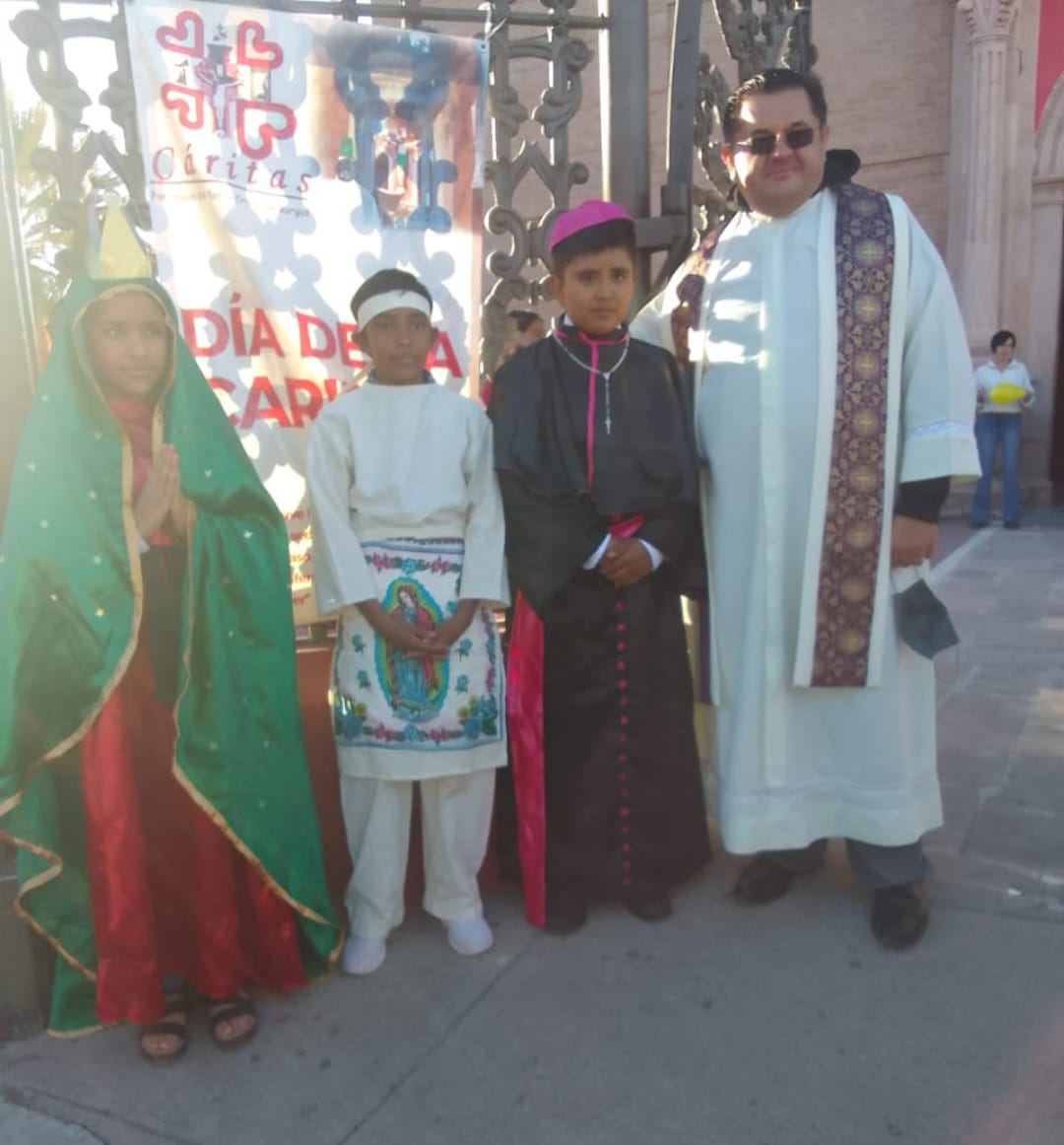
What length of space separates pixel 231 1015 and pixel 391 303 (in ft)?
5.18

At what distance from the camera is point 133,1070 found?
218cm

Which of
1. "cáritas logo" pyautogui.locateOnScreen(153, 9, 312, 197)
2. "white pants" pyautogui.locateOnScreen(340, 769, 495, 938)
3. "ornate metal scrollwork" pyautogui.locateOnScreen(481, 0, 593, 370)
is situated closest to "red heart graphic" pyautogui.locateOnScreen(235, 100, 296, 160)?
"cáritas logo" pyautogui.locateOnScreen(153, 9, 312, 197)

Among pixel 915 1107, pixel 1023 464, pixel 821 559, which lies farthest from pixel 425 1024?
pixel 1023 464

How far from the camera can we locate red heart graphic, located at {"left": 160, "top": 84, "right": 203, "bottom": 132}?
2705mm

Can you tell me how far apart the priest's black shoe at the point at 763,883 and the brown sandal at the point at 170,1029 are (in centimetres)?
138

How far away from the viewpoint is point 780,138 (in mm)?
2484

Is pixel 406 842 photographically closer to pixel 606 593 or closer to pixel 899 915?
pixel 606 593

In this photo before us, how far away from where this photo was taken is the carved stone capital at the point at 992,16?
9.57 metres

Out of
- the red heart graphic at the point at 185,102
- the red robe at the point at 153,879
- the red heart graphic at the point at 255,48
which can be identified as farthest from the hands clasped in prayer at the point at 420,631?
the red heart graphic at the point at 255,48

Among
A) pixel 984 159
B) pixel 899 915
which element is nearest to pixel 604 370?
pixel 899 915

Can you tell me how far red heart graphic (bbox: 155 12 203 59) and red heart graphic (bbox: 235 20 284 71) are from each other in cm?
10

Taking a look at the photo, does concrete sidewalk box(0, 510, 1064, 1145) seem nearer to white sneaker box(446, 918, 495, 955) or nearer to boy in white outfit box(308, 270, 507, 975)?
white sneaker box(446, 918, 495, 955)

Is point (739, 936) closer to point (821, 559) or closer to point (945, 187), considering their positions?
point (821, 559)

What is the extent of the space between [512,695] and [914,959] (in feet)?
3.68
